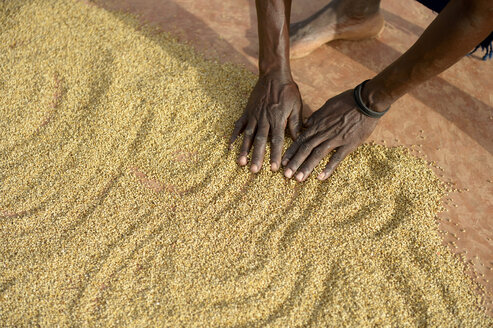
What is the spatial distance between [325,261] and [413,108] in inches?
44.7

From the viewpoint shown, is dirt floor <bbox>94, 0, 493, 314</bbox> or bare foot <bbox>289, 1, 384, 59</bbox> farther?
bare foot <bbox>289, 1, 384, 59</bbox>

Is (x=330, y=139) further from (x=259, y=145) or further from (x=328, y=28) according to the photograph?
(x=328, y=28)

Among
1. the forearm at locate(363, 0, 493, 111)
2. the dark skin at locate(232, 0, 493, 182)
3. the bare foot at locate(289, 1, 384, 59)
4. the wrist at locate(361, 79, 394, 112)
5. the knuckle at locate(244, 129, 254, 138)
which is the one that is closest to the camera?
the forearm at locate(363, 0, 493, 111)

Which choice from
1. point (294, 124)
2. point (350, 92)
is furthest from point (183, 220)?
point (350, 92)

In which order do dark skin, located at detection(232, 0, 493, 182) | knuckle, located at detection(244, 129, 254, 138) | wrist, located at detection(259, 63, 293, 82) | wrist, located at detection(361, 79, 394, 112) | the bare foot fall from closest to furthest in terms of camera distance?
dark skin, located at detection(232, 0, 493, 182) → wrist, located at detection(361, 79, 394, 112) → knuckle, located at detection(244, 129, 254, 138) → wrist, located at detection(259, 63, 293, 82) → the bare foot

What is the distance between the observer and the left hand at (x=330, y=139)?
1.97m

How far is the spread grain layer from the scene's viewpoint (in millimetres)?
1582

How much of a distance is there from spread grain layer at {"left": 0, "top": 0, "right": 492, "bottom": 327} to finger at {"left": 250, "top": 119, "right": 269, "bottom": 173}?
6cm

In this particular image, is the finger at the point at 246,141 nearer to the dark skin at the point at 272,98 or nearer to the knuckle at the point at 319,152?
the dark skin at the point at 272,98

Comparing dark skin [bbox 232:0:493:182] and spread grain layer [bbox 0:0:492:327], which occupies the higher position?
dark skin [bbox 232:0:493:182]

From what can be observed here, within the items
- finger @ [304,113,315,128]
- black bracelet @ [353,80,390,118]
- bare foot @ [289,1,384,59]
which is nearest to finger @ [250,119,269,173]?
finger @ [304,113,315,128]

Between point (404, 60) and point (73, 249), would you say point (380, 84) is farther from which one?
point (73, 249)

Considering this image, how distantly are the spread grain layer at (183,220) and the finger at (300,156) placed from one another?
0.06 metres

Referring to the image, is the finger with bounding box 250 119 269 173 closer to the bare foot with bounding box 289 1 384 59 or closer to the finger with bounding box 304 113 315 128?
the finger with bounding box 304 113 315 128
